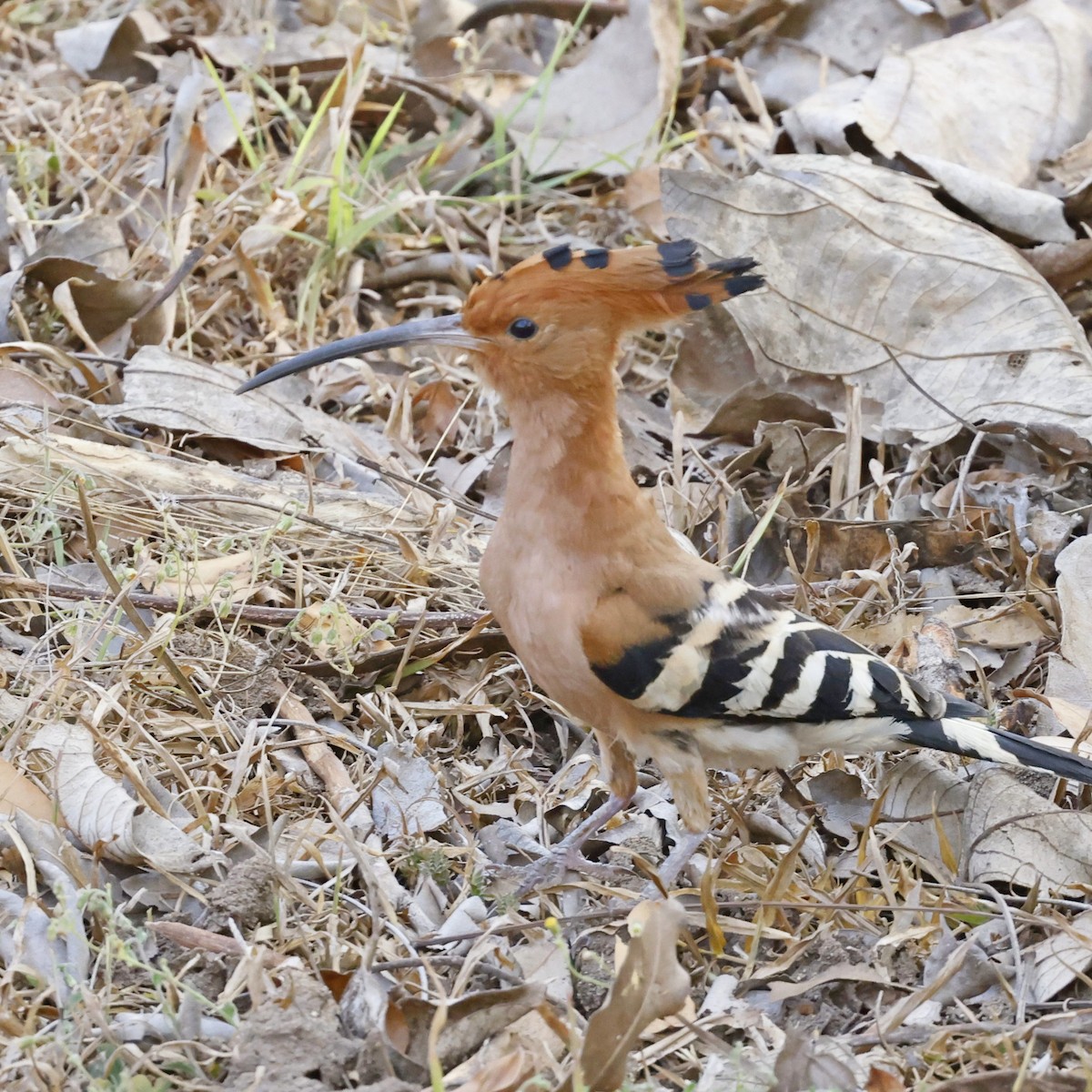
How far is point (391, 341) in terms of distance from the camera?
119 inches

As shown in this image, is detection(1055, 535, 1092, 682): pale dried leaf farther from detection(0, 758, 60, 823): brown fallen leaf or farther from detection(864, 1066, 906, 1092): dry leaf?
detection(0, 758, 60, 823): brown fallen leaf

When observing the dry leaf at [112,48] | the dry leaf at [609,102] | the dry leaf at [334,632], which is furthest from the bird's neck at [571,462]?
the dry leaf at [112,48]

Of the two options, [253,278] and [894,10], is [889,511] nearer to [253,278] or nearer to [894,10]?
[253,278]

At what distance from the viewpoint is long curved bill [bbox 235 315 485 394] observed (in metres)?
2.85

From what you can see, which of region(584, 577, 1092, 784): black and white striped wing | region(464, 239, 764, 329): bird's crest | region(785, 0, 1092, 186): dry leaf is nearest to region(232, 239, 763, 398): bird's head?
region(464, 239, 764, 329): bird's crest

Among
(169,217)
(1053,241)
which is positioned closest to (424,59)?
(169,217)

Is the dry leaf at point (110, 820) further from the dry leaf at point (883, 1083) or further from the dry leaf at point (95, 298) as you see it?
the dry leaf at point (95, 298)

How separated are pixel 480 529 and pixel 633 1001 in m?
1.92

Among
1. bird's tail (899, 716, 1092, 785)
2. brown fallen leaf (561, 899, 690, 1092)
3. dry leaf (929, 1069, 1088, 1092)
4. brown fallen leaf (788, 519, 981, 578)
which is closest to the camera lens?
brown fallen leaf (561, 899, 690, 1092)

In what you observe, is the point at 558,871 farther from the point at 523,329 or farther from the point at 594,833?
the point at 523,329

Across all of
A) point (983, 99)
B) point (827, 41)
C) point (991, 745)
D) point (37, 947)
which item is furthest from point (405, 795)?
point (827, 41)

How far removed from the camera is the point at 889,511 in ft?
13.2

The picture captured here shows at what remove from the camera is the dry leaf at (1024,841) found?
9.39ft

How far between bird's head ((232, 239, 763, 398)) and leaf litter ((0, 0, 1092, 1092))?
0.83m
